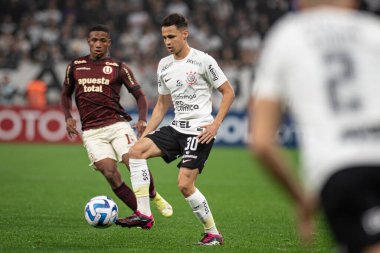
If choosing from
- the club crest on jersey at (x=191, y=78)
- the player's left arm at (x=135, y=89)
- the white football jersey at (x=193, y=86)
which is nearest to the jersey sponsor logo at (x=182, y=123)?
the white football jersey at (x=193, y=86)

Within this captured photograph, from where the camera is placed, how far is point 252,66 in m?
24.7

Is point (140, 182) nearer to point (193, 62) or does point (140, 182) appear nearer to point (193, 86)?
point (193, 86)

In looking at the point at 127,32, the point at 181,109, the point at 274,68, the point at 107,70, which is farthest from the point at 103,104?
the point at 127,32

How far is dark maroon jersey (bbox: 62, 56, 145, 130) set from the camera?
9695mm

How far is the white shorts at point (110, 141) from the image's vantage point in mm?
A: 9570

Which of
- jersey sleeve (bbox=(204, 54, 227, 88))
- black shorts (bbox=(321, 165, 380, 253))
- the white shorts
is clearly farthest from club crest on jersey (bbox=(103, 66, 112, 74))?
black shorts (bbox=(321, 165, 380, 253))

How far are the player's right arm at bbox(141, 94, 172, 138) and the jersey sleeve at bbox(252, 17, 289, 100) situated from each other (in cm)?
519

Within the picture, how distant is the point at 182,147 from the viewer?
8.32 metres

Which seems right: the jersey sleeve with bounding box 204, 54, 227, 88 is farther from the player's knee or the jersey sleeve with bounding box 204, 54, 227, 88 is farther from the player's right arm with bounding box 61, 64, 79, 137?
the player's right arm with bounding box 61, 64, 79, 137

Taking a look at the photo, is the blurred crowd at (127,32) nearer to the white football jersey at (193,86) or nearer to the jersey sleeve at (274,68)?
the white football jersey at (193,86)

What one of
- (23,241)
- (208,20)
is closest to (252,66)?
(208,20)

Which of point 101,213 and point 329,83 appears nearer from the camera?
point 329,83

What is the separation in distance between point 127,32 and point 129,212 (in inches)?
612

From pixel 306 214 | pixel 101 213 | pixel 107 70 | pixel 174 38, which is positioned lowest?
pixel 101 213
